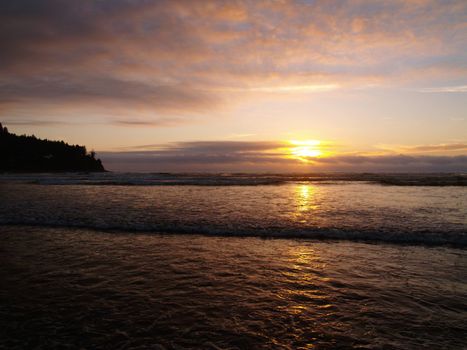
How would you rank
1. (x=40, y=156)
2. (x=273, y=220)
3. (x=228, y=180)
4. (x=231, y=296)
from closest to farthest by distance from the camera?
(x=231, y=296), (x=273, y=220), (x=228, y=180), (x=40, y=156)

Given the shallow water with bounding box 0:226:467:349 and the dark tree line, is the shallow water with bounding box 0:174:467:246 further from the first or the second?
the dark tree line

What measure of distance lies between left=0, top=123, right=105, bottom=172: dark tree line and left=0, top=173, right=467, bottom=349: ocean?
105 meters

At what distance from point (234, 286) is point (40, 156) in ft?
396

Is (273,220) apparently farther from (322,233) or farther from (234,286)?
(234,286)

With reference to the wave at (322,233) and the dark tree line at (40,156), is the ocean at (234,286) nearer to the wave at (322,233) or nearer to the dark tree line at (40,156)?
the wave at (322,233)

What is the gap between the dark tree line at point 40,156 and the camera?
3932 inches

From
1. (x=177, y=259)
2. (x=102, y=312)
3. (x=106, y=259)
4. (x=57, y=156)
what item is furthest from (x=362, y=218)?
(x=57, y=156)

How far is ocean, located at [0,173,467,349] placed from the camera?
4.67 metres

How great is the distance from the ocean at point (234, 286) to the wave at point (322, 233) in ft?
0.15

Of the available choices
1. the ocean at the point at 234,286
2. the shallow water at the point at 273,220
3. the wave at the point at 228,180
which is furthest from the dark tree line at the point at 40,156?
the ocean at the point at 234,286

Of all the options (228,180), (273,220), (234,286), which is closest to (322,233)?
(273,220)

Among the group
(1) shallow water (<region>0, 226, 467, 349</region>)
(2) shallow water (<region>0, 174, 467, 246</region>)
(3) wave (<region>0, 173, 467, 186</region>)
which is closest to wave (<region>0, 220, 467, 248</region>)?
(2) shallow water (<region>0, 174, 467, 246</region>)

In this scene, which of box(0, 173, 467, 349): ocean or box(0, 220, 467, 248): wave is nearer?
box(0, 173, 467, 349): ocean

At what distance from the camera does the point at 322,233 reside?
12047 mm
